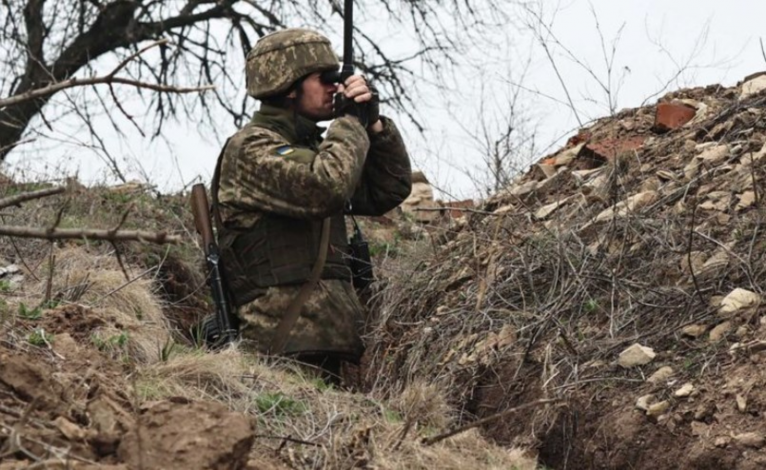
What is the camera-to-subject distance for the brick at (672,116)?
7658mm

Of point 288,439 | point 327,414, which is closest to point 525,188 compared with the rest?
point 327,414

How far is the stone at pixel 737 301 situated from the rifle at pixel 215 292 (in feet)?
6.41

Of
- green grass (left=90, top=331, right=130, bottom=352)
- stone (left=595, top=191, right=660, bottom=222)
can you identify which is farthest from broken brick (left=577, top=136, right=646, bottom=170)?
green grass (left=90, top=331, right=130, bottom=352)

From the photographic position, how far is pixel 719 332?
5488 millimetres

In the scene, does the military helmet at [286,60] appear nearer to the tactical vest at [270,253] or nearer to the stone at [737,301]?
the tactical vest at [270,253]

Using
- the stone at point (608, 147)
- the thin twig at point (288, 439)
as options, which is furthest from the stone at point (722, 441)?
the stone at point (608, 147)

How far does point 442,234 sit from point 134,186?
2.67m

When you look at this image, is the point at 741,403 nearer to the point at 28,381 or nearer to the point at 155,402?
the point at 155,402

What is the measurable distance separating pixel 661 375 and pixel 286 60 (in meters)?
2.04

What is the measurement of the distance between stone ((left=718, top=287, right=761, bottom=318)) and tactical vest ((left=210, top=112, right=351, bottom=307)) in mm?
1599

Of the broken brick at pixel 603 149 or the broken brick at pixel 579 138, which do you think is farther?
the broken brick at pixel 579 138

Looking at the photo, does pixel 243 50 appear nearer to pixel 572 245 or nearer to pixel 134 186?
pixel 134 186

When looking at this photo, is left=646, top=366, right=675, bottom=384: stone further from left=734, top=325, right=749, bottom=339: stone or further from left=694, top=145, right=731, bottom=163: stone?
left=694, top=145, right=731, bottom=163: stone

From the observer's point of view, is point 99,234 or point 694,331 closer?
point 99,234
